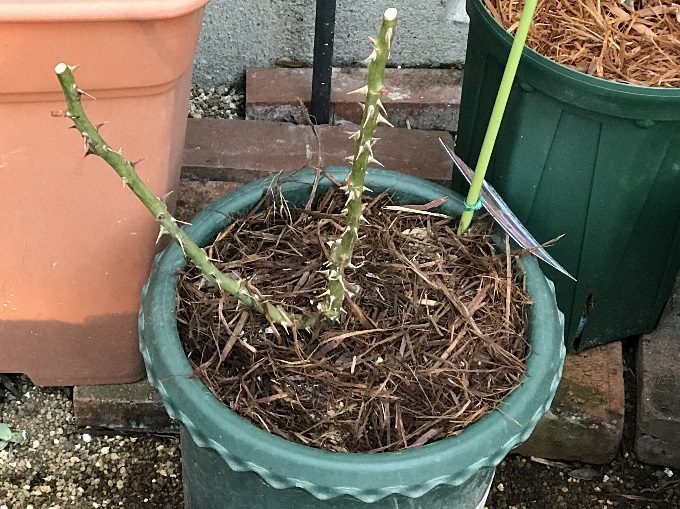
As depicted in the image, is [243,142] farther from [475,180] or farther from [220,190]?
[475,180]

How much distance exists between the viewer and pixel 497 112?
1005 millimetres

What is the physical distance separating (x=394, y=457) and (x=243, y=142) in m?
0.92

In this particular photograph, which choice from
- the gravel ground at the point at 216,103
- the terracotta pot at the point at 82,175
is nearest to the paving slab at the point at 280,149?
the gravel ground at the point at 216,103

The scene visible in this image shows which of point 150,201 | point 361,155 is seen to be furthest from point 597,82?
point 150,201

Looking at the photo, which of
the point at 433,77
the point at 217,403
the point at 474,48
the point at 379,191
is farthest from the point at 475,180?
the point at 433,77

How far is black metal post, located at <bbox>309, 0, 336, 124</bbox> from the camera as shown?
5.17 feet

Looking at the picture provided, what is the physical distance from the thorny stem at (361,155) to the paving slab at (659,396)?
73 centimetres

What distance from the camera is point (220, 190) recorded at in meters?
1.55

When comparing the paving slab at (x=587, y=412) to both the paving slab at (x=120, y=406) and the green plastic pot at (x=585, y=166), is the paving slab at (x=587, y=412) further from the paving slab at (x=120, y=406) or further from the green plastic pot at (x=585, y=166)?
the paving slab at (x=120, y=406)

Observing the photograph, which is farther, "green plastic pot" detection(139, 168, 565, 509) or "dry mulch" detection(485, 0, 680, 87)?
"dry mulch" detection(485, 0, 680, 87)

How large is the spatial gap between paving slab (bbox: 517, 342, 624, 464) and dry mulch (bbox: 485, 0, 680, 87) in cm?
55

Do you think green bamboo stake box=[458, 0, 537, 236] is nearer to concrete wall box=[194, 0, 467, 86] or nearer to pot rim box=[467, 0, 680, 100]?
pot rim box=[467, 0, 680, 100]

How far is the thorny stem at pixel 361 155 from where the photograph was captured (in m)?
0.69

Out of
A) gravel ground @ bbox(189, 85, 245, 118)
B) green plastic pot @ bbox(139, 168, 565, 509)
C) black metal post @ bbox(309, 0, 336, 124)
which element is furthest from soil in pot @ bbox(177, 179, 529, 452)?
gravel ground @ bbox(189, 85, 245, 118)
